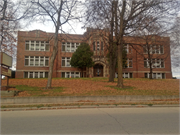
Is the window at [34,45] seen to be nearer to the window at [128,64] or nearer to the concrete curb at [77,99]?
the window at [128,64]

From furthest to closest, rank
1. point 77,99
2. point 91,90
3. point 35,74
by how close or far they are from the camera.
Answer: point 35,74 < point 91,90 < point 77,99

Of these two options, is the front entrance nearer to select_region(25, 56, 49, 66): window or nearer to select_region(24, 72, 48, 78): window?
select_region(25, 56, 49, 66): window

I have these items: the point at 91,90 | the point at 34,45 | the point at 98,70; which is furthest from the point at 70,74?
the point at 91,90

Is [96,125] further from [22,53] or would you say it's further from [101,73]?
[22,53]

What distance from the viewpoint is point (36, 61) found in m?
34.1

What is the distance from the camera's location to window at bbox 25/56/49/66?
3359cm

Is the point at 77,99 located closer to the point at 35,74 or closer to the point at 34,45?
the point at 35,74

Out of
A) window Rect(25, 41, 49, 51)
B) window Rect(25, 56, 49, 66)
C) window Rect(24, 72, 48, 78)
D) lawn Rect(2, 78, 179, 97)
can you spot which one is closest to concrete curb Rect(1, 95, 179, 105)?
lawn Rect(2, 78, 179, 97)

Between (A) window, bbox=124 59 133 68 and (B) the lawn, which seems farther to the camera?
(A) window, bbox=124 59 133 68

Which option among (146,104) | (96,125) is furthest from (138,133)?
(146,104)

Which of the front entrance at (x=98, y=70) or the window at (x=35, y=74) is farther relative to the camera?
the front entrance at (x=98, y=70)

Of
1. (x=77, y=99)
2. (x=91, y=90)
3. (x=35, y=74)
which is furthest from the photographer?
(x=35, y=74)

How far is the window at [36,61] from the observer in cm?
3359

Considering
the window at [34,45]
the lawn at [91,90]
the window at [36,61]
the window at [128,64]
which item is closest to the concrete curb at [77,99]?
the lawn at [91,90]
